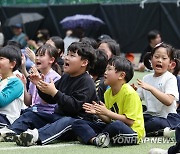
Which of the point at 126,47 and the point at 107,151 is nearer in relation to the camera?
the point at 107,151

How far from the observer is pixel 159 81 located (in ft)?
23.9

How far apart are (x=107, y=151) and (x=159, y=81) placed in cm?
139

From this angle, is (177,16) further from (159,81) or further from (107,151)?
(107,151)

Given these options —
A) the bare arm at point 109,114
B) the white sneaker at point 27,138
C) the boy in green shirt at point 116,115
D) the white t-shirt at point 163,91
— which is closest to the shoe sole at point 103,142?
the boy in green shirt at point 116,115

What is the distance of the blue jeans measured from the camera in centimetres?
646

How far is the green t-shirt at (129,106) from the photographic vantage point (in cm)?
650

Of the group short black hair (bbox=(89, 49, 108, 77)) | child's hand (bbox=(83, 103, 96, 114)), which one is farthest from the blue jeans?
short black hair (bbox=(89, 49, 108, 77))

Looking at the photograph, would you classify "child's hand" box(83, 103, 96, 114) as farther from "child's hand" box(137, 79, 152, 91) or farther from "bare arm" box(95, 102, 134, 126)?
"child's hand" box(137, 79, 152, 91)

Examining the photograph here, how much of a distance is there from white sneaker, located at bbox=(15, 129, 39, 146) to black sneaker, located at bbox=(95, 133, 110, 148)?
56 cm

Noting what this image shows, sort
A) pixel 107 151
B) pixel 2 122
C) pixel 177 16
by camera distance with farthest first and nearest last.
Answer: pixel 177 16, pixel 2 122, pixel 107 151

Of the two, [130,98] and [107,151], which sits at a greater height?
[130,98]

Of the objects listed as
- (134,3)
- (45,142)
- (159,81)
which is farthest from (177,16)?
(45,142)

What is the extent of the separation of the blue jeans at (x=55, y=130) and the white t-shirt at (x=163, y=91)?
1.08 m

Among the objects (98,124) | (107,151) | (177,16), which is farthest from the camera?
(177,16)
